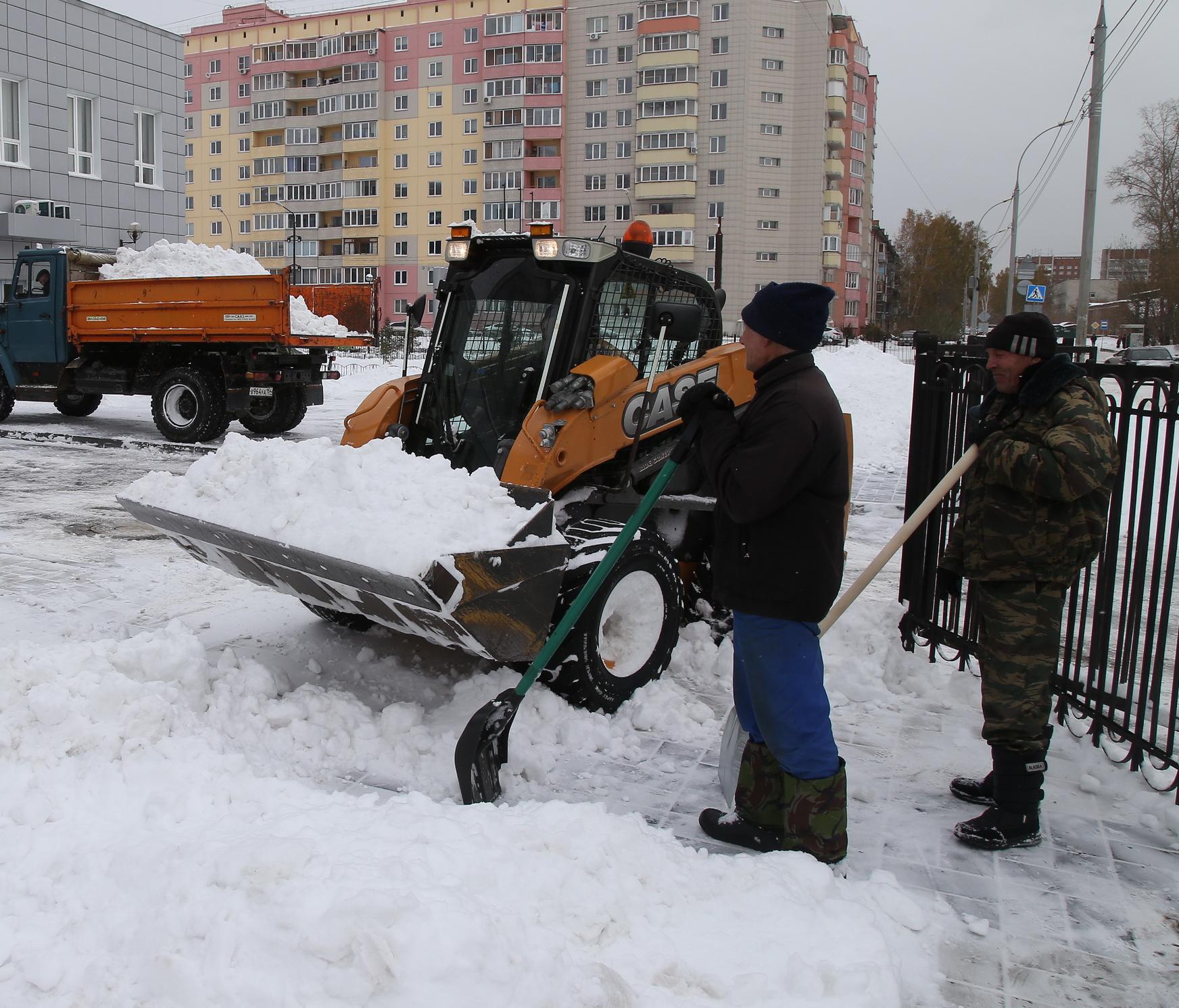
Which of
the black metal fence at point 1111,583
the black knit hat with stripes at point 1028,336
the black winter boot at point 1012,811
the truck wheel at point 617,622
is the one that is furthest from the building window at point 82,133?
the black winter boot at point 1012,811

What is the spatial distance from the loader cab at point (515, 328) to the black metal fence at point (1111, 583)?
1.42 meters

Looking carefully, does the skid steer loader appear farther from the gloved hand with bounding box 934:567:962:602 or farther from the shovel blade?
the gloved hand with bounding box 934:567:962:602

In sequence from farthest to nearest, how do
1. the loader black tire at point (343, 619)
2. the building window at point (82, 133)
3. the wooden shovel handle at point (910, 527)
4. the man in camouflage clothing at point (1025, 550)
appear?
the building window at point (82, 133) → the loader black tire at point (343, 619) → the wooden shovel handle at point (910, 527) → the man in camouflage clothing at point (1025, 550)

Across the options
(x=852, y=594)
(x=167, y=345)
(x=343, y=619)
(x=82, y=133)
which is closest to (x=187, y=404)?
(x=167, y=345)

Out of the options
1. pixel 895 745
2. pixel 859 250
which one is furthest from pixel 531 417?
pixel 859 250

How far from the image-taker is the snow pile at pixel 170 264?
51.1 ft

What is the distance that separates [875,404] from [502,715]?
16.6m

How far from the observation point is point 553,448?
4523 millimetres

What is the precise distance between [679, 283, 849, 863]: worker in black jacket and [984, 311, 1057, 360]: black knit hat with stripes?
740 millimetres

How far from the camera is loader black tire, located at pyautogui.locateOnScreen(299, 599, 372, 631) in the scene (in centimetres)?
527

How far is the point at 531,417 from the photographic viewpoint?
15.0ft

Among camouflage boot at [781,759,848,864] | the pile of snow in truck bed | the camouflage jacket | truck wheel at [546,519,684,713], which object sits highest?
the pile of snow in truck bed

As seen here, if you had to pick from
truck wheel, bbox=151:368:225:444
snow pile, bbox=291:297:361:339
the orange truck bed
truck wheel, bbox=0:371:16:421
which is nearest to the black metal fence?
the orange truck bed

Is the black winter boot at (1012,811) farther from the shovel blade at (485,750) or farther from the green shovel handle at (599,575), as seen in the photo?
the shovel blade at (485,750)
